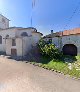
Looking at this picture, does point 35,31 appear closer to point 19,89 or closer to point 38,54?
point 38,54

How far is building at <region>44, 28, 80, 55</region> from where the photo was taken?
25344 millimetres

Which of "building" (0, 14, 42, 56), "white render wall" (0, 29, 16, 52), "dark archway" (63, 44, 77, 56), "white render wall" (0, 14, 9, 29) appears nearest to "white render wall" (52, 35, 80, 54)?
"dark archway" (63, 44, 77, 56)

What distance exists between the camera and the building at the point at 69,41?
25344mm

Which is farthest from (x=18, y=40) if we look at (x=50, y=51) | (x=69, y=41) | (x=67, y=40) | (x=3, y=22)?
(x=3, y=22)

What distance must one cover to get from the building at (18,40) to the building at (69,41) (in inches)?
157

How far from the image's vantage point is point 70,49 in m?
26.9

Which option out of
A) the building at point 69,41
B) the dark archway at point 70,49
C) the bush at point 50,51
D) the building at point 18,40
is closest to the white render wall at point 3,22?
the building at point 18,40

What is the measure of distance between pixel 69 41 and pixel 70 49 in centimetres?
162

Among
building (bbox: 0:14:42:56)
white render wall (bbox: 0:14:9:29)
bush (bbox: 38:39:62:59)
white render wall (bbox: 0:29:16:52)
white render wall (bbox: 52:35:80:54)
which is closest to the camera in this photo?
bush (bbox: 38:39:62:59)

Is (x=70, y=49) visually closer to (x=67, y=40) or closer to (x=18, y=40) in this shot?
(x=67, y=40)


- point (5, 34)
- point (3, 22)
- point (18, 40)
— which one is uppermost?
point (3, 22)

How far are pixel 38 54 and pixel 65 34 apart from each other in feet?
21.3

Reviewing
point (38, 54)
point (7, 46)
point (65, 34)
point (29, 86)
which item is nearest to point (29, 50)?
point (38, 54)

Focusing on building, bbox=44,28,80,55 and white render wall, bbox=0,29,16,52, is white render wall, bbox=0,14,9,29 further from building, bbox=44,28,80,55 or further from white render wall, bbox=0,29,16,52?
building, bbox=44,28,80,55
